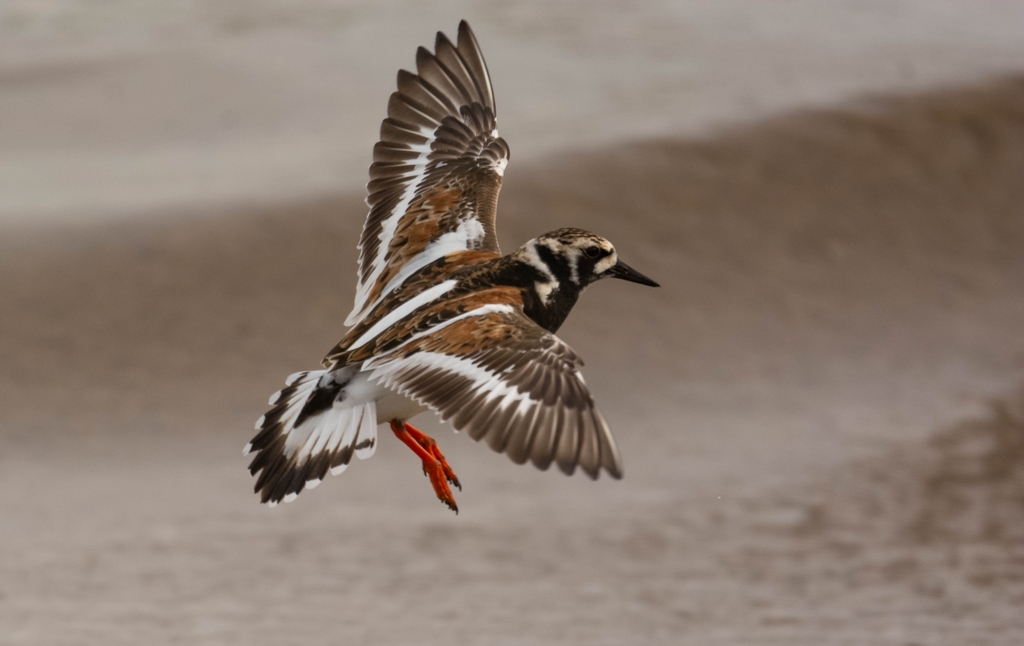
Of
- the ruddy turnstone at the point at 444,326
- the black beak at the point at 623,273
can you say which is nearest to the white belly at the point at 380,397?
the ruddy turnstone at the point at 444,326

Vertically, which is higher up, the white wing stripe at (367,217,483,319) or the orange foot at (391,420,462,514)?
the white wing stripe at (367,217,483,319)

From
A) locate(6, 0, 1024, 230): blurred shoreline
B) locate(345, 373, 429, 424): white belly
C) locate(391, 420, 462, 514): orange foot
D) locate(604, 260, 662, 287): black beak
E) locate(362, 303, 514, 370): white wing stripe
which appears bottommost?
locate(391, 420, 462, 514): orange foot

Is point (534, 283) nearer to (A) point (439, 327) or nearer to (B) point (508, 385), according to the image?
(A) point (439, 327)

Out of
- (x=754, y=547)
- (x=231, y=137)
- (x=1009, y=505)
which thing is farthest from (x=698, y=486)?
(x=231, y=137)

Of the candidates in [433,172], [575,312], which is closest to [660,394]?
[575,312]

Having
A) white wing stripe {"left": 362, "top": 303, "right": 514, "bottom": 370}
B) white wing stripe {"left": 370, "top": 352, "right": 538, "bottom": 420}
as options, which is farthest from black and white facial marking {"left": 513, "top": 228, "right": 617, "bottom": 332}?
white wing stripe {"left": 370, "top": 352, "right": 538, "bottom": 420}

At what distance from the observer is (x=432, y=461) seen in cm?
317

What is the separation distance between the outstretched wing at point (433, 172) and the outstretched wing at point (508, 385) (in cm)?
58

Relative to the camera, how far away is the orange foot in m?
3.12

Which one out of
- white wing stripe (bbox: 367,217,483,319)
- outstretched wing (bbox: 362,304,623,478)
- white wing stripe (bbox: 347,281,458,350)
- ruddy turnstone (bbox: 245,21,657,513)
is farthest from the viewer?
white wing stripe (bbox: 367,217,483,319)

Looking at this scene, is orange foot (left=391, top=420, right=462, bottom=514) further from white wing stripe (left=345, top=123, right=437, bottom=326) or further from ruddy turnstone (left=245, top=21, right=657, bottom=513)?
white wing stripe (left=345, top=123, right=437, bottom=326)

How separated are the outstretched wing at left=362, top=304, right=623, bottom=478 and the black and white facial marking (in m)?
0.14

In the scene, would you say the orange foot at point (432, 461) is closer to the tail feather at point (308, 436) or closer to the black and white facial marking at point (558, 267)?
the tail feather at point (308, 436)

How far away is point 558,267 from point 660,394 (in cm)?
316
